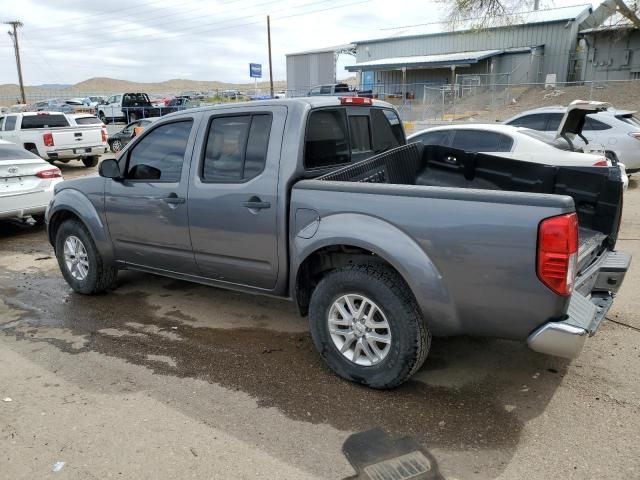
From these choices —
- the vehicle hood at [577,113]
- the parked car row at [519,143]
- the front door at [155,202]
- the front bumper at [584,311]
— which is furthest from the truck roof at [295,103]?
the parked car row at [519,143]

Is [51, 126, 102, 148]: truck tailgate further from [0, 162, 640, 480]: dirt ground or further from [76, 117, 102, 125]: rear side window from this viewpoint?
[0, 162, 640, 480]: dirt ground

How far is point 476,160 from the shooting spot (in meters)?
4.80

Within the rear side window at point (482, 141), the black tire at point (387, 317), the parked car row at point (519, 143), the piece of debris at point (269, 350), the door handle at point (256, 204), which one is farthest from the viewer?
the rear side window at point (482, 141)

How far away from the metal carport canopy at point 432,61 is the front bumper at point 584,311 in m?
33.9

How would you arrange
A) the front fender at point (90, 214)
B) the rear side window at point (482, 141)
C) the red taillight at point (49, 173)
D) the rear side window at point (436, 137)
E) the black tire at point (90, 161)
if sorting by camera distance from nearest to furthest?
1. the front fender at point (90, 214)
2. the rear side window at point (482, 141)
3. the rear side window at point (436, 137)
4. the red taillight at point (49, 173)
5. the black tire at point (90, 161)

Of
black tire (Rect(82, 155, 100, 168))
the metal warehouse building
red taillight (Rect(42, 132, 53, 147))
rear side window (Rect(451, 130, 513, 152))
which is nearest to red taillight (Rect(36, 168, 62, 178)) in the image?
rear side window (Rect(451, 130, 513, 152))

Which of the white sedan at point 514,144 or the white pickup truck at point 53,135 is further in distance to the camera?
the white pickup truck at point 53,135

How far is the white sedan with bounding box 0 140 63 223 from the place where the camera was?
8.12 m

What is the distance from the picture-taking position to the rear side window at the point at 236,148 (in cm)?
402

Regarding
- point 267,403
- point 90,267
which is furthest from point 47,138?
point 267,403

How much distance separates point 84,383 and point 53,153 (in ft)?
45.9

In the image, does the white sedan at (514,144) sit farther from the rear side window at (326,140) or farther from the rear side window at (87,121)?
the rear side window at (87,121)

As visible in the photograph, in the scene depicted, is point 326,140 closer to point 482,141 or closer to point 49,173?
point 482,141

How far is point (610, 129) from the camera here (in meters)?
10.5
